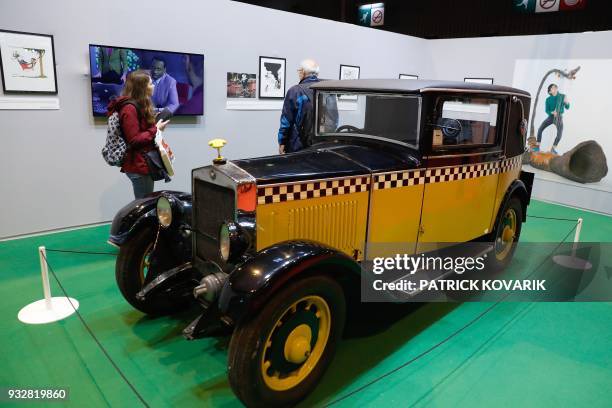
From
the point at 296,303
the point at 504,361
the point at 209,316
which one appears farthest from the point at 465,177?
the point at 209,316

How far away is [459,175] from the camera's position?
331 cm

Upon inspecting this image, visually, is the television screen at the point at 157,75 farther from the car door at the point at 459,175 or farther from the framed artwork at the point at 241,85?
the car door at the point at 459,175

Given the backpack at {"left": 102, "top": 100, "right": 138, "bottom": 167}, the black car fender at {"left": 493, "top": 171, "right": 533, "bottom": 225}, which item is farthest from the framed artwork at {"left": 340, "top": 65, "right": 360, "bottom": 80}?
the backpack at {"left": 102, "top": 100, "right": 138, "bottom": 167}

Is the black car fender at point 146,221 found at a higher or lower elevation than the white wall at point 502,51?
lower

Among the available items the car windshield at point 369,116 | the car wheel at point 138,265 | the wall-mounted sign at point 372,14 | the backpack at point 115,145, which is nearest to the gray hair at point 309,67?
the car windshield at point 369,116

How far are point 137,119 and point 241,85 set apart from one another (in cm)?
236

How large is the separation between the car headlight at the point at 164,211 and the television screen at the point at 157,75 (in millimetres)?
2361

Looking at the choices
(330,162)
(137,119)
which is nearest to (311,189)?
(330,162)

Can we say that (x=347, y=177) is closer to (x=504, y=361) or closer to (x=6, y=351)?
(x=504, y=361)

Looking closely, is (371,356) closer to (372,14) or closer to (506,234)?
(506,234)

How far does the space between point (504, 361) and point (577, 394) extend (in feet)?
1.36

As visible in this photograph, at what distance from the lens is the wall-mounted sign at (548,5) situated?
8.12 metres

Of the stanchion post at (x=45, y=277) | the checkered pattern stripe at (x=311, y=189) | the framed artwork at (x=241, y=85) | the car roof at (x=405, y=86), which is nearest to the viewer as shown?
the checkered pattern stripe at (x=311, y=189)

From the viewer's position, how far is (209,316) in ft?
7.47
